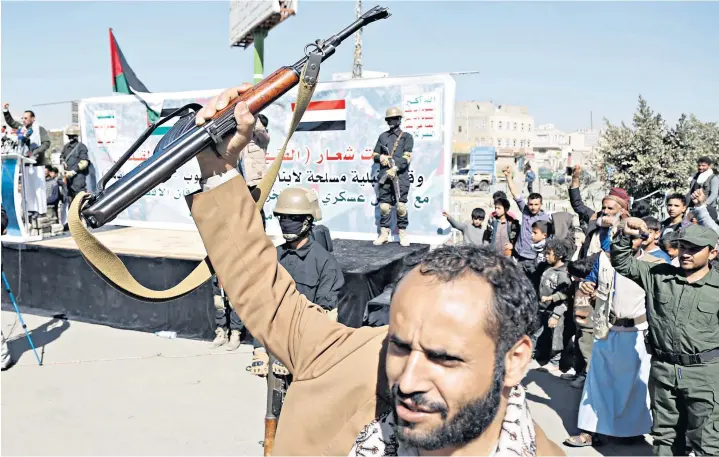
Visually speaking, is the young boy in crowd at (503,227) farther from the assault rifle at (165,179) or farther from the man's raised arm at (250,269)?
the man's raised arm at (250,269)

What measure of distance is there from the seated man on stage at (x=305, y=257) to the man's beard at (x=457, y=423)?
3.02 metres

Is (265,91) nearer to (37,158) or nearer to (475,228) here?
(475,228)

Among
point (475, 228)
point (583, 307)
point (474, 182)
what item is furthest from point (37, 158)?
point (474, 182)

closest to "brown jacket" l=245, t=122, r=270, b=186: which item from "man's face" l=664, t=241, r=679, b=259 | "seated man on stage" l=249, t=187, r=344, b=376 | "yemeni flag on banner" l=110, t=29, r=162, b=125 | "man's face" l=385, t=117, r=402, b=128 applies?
"seated man on stage" l=249, t=187, r=344, b=376

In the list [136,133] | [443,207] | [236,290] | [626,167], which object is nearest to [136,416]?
[236,290]

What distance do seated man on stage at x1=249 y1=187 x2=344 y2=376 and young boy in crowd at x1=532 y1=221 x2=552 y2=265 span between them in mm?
2995

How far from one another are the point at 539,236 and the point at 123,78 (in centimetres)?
976

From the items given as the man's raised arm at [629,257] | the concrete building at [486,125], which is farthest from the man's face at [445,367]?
the concrete building at [486,125]

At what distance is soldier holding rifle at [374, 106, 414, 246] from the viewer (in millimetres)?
8086

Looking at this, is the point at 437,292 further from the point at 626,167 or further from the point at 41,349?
the point at 626,167

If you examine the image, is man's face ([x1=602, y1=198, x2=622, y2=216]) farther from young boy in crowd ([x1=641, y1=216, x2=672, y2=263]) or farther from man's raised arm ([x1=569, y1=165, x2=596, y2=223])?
man's raised arm ([x1=569, y1=165, x2=596, y2=223])

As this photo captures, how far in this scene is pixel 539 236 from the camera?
633 cm

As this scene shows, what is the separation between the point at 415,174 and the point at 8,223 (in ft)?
21.2

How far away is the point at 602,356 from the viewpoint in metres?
4.39
